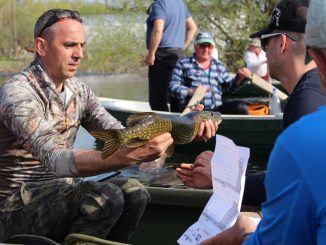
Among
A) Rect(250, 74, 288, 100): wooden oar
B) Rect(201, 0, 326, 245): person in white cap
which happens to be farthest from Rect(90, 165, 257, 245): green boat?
Rect(250, 74, 288, 100): wooden oar

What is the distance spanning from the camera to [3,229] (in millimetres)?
3482

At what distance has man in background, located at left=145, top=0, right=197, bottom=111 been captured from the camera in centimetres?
870

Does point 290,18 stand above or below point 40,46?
above

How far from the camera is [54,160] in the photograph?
3129mm

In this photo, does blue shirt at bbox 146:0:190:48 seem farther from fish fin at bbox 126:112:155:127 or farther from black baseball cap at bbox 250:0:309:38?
fish fin at bbox 126:112:155:127

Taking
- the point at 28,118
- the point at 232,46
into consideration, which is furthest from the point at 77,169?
the point at 232,46

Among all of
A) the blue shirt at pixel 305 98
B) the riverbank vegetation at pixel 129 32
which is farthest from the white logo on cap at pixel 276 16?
the riverbank vegetation at pixel 129 32

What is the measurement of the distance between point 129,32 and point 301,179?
16.3m

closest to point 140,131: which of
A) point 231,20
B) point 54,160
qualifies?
point 54,160

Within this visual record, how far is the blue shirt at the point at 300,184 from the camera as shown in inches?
59.0

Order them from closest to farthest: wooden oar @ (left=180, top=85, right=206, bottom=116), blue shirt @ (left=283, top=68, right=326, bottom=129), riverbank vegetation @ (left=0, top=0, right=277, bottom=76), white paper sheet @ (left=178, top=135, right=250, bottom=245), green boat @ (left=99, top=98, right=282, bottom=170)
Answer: white paper sheet @ (left=178, top=135, right=250, bottom=245) → blue shirt @ (left=283, top=68, right=326, bottom=129) → wooden oar @ (left=180, top=85, right=206, bottom=116) → green boat @ (left=99, top=98, right=282, bottom=170) → riverbank vegetation @ (left=0, top=0, right=277, bottom=76)

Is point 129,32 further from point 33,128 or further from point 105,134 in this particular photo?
point 105,134

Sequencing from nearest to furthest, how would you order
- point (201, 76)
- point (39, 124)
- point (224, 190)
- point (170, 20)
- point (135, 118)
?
1. point (224, 190)
2. point (135, 118)
3. point (39, 124)
4. point (201, 76)
5. point (170, 20)

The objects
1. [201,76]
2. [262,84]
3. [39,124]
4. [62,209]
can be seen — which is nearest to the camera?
[39,124]
